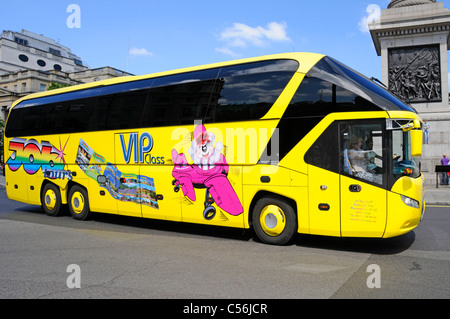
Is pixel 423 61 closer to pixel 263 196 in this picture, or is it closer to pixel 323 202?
pixel 263 196

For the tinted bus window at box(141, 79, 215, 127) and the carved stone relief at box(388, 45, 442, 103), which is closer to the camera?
the tinted bus window at box(141, 79, 215, 127)

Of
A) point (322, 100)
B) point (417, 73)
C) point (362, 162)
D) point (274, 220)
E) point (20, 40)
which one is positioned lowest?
point (274, 220)

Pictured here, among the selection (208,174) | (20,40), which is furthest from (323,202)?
(20,40)

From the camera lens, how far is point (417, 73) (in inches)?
837

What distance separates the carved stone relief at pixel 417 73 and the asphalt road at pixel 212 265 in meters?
14.1

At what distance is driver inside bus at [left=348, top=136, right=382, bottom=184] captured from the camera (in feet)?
21.1

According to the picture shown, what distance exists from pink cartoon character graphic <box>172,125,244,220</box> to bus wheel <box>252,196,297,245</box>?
0.40m

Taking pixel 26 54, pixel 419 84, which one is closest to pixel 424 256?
pixel 419 84

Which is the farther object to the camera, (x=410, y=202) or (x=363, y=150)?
(x=363, y=150)

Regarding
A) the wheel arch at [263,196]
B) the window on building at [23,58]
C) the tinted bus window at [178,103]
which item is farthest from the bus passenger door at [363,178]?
the window on building at [23,58]

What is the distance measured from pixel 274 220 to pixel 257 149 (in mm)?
1336

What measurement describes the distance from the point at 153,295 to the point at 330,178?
3612 millimetres

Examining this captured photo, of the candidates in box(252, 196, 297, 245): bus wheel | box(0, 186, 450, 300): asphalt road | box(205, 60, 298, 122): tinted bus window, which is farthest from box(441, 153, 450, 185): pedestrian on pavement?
box(205, 60, 298, 122): tinted bus window

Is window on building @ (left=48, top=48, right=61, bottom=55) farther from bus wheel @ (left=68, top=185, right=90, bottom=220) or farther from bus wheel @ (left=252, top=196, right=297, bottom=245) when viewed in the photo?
bus wheel @ (left=252, top=196, right=297, bottom=245)
